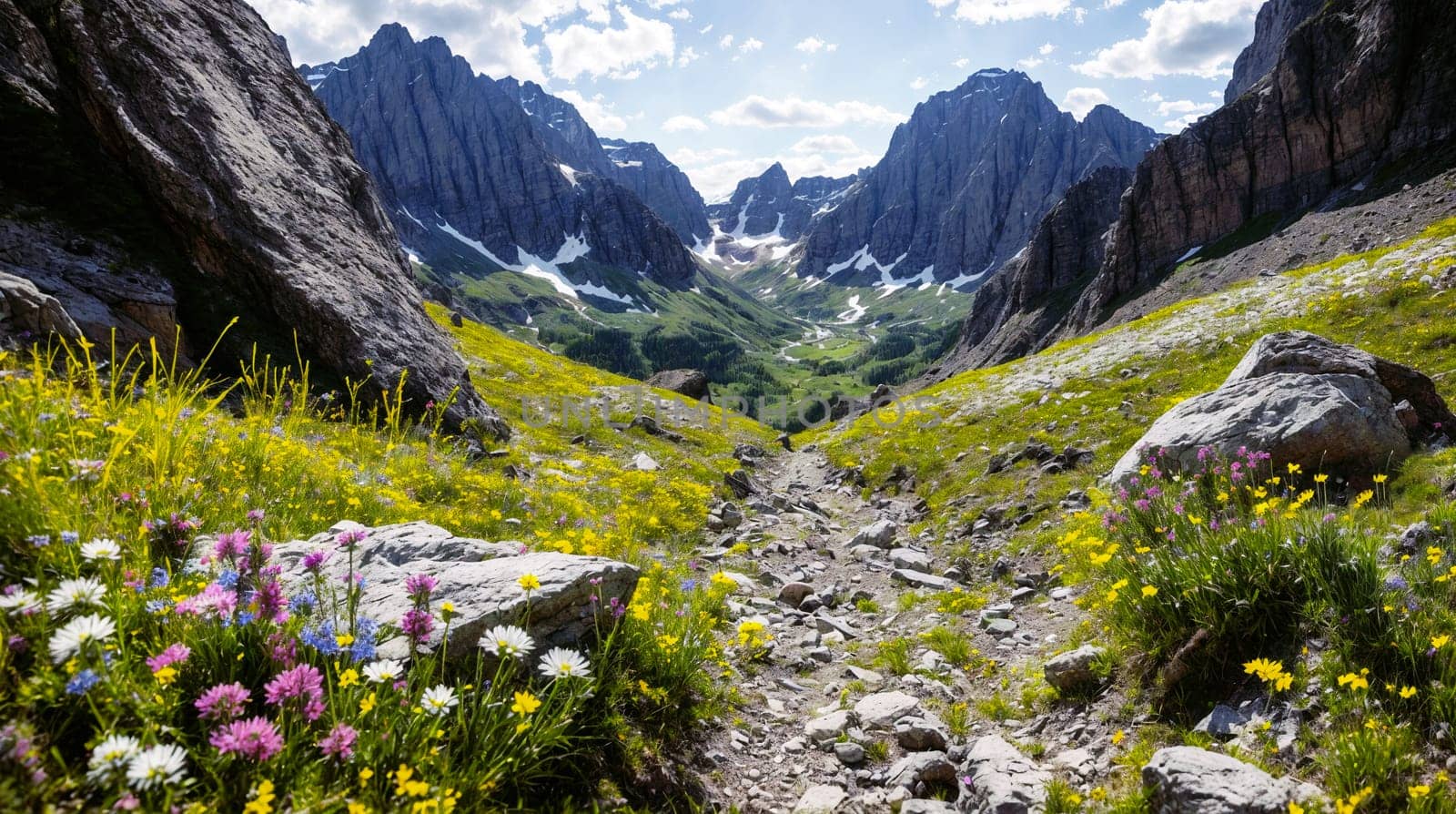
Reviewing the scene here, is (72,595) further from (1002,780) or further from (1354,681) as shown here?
(1354,681)

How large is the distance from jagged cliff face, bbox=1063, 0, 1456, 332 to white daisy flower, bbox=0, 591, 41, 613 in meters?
116

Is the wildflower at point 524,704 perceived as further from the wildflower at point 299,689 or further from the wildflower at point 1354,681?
the wildflower at point 1354,681

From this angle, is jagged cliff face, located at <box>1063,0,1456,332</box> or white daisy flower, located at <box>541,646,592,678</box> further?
jagged cliff face, located at <box>1063,0,1456,332</box>

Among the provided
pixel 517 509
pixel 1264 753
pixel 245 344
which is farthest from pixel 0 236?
pixel 1264 753

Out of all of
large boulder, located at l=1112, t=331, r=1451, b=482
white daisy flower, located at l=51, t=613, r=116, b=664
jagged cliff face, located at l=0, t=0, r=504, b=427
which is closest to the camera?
white daisy flower, located at l=51, t=613, r=116, b=664

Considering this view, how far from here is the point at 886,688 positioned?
708 cm

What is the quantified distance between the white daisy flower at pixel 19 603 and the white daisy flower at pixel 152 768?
95 centimetres

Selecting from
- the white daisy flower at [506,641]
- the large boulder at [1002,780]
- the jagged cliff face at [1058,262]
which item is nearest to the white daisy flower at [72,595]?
the white daisy flower at [506,641]

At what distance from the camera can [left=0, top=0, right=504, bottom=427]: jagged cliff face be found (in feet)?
41.0

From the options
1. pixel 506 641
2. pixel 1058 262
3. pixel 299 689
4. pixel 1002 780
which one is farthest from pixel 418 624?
pixel 1058 262

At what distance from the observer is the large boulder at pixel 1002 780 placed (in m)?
4.41

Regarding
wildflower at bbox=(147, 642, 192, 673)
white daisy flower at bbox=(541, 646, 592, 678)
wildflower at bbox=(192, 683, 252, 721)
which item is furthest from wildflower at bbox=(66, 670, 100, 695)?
white daisy flower at bbox=(541, 646, 592, 678)

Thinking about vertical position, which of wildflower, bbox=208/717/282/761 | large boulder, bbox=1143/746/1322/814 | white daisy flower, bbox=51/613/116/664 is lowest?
large boulder, bbox=1143/746/1322/814

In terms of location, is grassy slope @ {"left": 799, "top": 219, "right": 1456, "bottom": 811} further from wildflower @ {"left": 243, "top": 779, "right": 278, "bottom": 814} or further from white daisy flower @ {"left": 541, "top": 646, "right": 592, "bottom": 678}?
wildflower @ {"left": 243, "top": 779, "right": 278, "bottom": 814}
